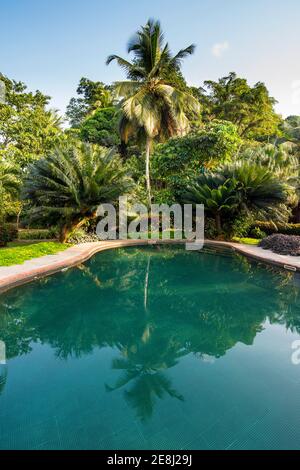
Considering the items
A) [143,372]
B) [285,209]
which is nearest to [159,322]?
[143,372]

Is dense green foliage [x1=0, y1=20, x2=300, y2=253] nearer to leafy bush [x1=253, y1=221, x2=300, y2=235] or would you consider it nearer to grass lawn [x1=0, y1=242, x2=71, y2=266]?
leafy bush [x1=253, y1=221, x2=300, y2=235]

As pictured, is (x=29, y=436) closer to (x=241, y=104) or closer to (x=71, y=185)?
(x=71, y=185)

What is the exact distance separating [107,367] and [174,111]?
16651 millimetres

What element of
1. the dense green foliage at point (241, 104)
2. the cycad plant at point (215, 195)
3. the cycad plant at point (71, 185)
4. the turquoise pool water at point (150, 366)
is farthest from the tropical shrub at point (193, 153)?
the turquoise pool water at point (150, 366)

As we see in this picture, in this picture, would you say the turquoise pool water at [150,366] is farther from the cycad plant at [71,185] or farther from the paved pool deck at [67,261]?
the cycad plant at [71,185]

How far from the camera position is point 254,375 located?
3.26 meters

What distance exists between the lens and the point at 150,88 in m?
16.8

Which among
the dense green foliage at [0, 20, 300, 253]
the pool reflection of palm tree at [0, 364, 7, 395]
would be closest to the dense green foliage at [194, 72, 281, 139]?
the dense green foliage at [0, 20, 300, 253]

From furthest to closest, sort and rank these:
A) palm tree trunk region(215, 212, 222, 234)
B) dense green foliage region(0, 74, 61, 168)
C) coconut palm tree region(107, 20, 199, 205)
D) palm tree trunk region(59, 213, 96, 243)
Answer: coconut palm tree region(107, 20, 199, 205) → dense green foliage region(0, 74, 61, 168) → palm tree trunk region(215, 212, 222, 234) → palm tree trunk region(59, 213, 96, 243)

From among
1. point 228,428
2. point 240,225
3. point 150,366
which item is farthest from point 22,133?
point 228,428

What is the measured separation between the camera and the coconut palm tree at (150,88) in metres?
16.0

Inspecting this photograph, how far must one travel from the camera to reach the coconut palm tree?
15992 mm

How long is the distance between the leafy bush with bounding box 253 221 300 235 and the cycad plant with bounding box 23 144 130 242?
8.02 m
